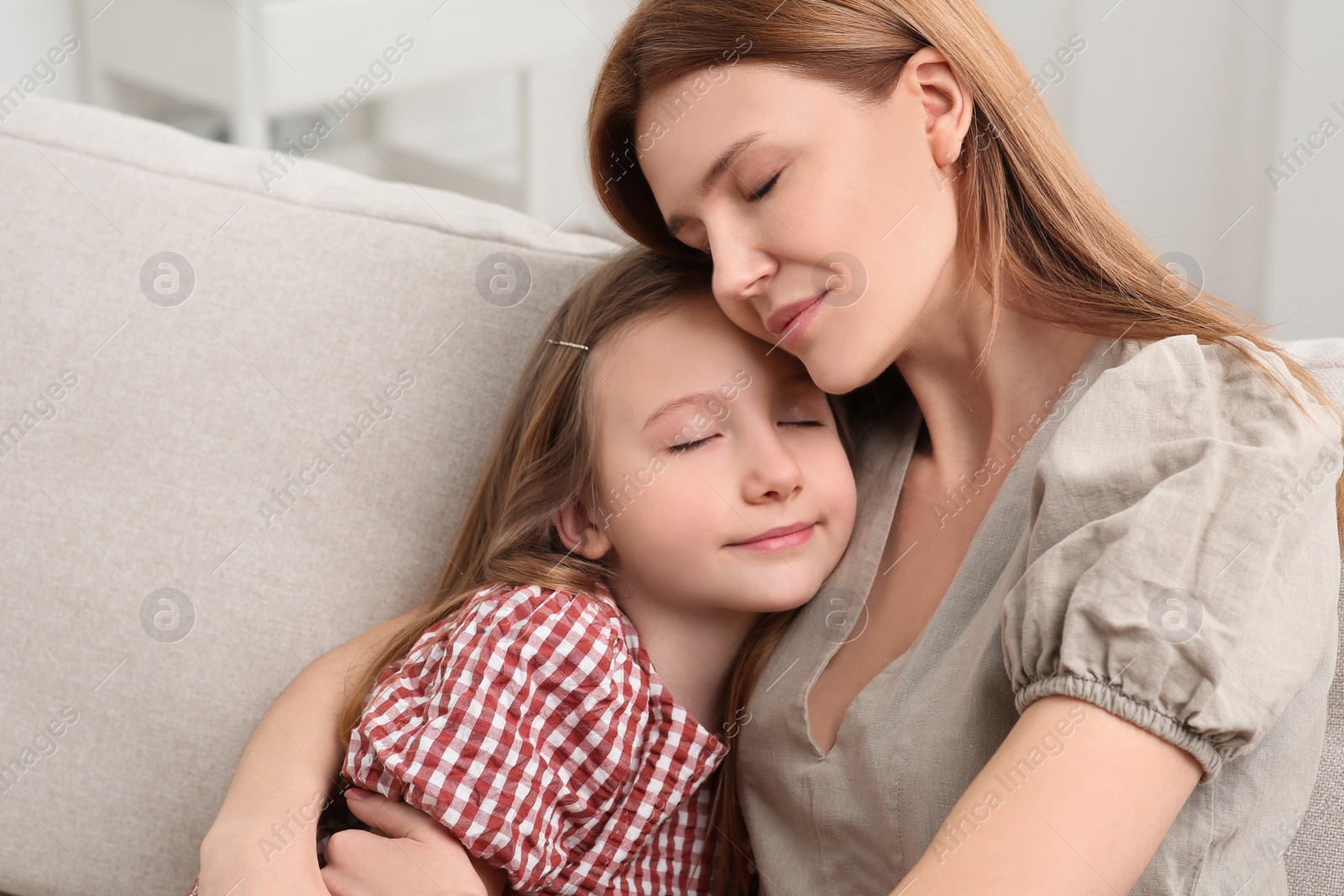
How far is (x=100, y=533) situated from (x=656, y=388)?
2.08 feet

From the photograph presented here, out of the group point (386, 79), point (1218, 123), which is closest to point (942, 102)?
point (1218, 123)

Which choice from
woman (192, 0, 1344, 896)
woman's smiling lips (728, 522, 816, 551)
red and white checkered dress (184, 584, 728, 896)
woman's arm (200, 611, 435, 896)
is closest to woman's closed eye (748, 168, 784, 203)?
woman (192, 0, 1344, 896)

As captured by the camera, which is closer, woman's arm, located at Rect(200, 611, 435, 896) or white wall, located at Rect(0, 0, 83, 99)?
woman's arm, located at Rect(200, 611, 435, 896)

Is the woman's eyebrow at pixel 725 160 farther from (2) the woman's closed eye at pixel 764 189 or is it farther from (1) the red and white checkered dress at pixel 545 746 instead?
(1) the red and white checkered dress at pixel 545 746

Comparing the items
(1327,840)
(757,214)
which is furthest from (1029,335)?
(1327,840)

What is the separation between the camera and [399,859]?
0.93m

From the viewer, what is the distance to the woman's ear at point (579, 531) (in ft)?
3.85

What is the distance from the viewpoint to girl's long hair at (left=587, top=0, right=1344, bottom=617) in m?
0.99

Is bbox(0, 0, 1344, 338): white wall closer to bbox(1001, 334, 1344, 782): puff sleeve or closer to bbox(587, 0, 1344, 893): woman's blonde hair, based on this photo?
bbox(587, 0, 1344, 893): woman's blonde hair

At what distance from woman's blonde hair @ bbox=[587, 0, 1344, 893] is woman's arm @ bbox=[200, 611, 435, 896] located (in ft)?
1.95

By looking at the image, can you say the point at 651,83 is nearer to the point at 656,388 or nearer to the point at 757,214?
the point at 757,214

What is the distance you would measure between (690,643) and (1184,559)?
537 millimetres

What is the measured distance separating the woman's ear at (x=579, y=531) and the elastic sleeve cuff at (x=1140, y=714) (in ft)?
1.73

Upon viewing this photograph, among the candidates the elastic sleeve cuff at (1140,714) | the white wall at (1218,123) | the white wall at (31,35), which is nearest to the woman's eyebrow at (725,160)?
the elastic sleeve cuff at (1140,714)
